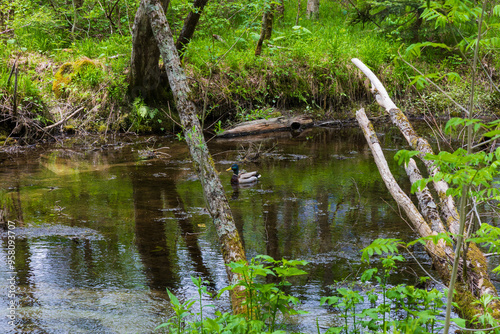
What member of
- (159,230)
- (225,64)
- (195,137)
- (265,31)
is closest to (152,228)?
(159,230)

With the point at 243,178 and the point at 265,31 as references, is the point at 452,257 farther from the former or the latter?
the point at 265,31

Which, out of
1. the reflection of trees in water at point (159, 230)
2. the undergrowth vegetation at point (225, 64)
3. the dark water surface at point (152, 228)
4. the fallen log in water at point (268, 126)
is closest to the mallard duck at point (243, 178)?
the dark water surface at point (152, 228)

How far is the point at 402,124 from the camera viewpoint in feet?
18.4

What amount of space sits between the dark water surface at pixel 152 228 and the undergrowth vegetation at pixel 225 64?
2.29 metres

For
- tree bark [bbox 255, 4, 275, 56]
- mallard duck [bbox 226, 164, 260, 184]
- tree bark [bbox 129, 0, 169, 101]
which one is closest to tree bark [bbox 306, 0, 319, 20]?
tree bark [bbox 255, 4, 275, 56]

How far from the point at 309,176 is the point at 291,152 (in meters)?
2.32

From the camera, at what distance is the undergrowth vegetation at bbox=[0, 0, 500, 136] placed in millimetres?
13125

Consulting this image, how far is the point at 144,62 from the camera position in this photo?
1204 cm

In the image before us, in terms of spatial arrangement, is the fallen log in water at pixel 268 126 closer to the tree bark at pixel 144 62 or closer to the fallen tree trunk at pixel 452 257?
the tree bark at pixel 144 62

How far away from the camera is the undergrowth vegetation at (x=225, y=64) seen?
517 inches

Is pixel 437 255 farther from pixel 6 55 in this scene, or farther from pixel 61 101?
pixel 6 55

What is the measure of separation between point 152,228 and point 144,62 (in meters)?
6.67

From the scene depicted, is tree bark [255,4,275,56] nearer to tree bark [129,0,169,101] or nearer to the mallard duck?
tree bark [129,0,169,101]

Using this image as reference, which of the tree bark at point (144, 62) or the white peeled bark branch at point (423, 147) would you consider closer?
the white peeled bark branch at point (423, 147)
